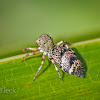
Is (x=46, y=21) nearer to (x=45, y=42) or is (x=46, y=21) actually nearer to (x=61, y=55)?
(x=45, y=42)

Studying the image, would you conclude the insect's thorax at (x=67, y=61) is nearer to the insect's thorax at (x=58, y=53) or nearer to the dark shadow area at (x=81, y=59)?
the insect's thorax at (x=58, y=53)

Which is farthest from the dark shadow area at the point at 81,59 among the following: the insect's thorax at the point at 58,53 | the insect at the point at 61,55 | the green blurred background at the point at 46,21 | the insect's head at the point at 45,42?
the insect's head at the point at 45,42

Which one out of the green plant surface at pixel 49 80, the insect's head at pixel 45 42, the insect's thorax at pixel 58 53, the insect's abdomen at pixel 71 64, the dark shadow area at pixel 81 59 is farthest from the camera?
the insect's head at pixel 45 42

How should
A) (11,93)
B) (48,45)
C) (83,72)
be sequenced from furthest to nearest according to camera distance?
(48,45) → (83,72) → (11,93)

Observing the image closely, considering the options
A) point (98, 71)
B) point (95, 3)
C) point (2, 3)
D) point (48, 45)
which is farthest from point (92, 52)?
point (2, 3)

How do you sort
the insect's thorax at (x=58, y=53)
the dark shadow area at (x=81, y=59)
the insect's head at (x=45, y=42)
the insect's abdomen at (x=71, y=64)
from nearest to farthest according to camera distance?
1. the insect's abdomen at (x=71, y=64)
2. the dark shadow area at (x=81, y=59)
3. the insect's thorax at (x=58, y=53)
4. the insect's head at (x=45, y=42)

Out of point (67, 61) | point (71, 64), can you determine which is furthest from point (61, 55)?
point (71, 64)

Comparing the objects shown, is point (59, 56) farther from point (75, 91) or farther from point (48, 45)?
point (75, 91)
